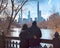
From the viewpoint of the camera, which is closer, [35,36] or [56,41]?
[56,41]

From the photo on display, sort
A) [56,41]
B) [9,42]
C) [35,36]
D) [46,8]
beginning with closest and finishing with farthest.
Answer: [56,41], [35,36], [9,42], [46,8]

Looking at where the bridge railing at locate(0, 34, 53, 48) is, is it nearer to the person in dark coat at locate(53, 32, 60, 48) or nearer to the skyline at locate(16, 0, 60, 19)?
the skyline at locate(16, 0, 60, 19)

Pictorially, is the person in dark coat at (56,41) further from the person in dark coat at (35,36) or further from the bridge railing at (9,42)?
the bridge railing at (9,42)

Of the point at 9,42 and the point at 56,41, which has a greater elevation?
the point at 56,41

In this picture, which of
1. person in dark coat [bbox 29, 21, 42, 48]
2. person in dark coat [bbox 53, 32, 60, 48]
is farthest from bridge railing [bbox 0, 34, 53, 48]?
person in dark coat [bbox 53, 32, 60, 48]

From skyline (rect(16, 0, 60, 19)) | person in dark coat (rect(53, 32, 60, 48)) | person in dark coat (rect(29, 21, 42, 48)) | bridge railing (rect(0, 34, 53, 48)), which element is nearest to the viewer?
Answer: person in dark coat (rect(53, 32, 60, 48))

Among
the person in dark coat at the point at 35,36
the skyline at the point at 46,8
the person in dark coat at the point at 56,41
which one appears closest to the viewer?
the person in dark coat at the point at 56,41

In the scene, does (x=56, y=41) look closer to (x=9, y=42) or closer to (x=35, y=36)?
(x=35, y=36)

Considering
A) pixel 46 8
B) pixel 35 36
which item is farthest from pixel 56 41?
pixel 46 8

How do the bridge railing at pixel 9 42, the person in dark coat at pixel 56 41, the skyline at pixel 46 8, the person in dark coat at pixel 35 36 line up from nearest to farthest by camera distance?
1. the person in dark coat at pixel 56 41
2. the person in dark coat at pixel 35 36
3. the bridge railing at pixel 9 42
4. the skyline at pixel 46 8

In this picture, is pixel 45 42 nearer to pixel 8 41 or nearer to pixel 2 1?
pixel 8 41

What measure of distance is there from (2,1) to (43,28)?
1261 millimetres

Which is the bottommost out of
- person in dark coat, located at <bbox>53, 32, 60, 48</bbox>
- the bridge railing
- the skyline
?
the bridge railing

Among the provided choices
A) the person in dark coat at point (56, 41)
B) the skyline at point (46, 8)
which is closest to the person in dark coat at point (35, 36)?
the person in dark coat at point (56, 41)
